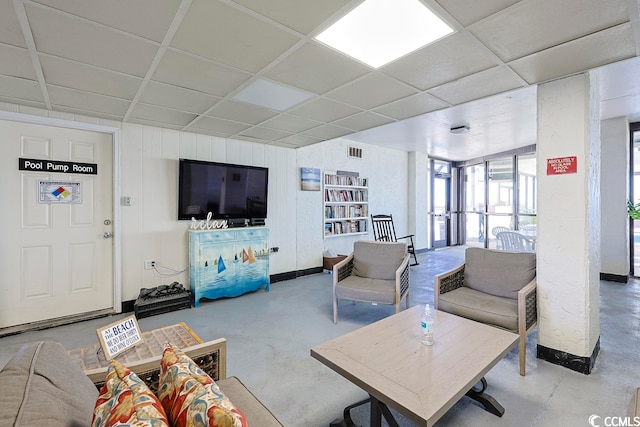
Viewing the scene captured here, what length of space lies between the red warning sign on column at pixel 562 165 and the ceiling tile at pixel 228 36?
2.23m

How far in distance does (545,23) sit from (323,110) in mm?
1933

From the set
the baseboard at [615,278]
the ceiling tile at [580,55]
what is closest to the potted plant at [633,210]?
the baseboard at [615,278]

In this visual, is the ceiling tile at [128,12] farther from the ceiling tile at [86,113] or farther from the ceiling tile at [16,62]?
the ceiling tile at [86,113]

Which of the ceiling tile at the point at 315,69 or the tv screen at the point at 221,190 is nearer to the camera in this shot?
the ceiling tile at the point at 315,69

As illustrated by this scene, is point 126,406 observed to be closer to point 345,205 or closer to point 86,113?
point 86,113

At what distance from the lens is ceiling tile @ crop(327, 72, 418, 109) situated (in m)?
2.44

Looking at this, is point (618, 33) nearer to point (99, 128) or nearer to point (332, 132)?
point (332, 132)

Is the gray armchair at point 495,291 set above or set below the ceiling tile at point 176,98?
below

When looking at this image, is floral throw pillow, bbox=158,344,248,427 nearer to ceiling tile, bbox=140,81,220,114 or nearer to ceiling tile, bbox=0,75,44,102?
ceiling tile, bbox=140,81,220,114

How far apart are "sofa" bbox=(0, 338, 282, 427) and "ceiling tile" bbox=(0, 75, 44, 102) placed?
2504 millimetres

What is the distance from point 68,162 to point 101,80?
1.50 metres

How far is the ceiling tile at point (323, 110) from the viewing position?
2938 millimetres

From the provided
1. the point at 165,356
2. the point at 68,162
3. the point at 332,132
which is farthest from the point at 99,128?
the point at 165,356

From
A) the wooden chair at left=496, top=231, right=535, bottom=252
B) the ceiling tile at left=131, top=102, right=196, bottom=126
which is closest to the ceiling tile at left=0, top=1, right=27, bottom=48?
the ceiling tile at left=131, top=102, right=196, bottom=126
